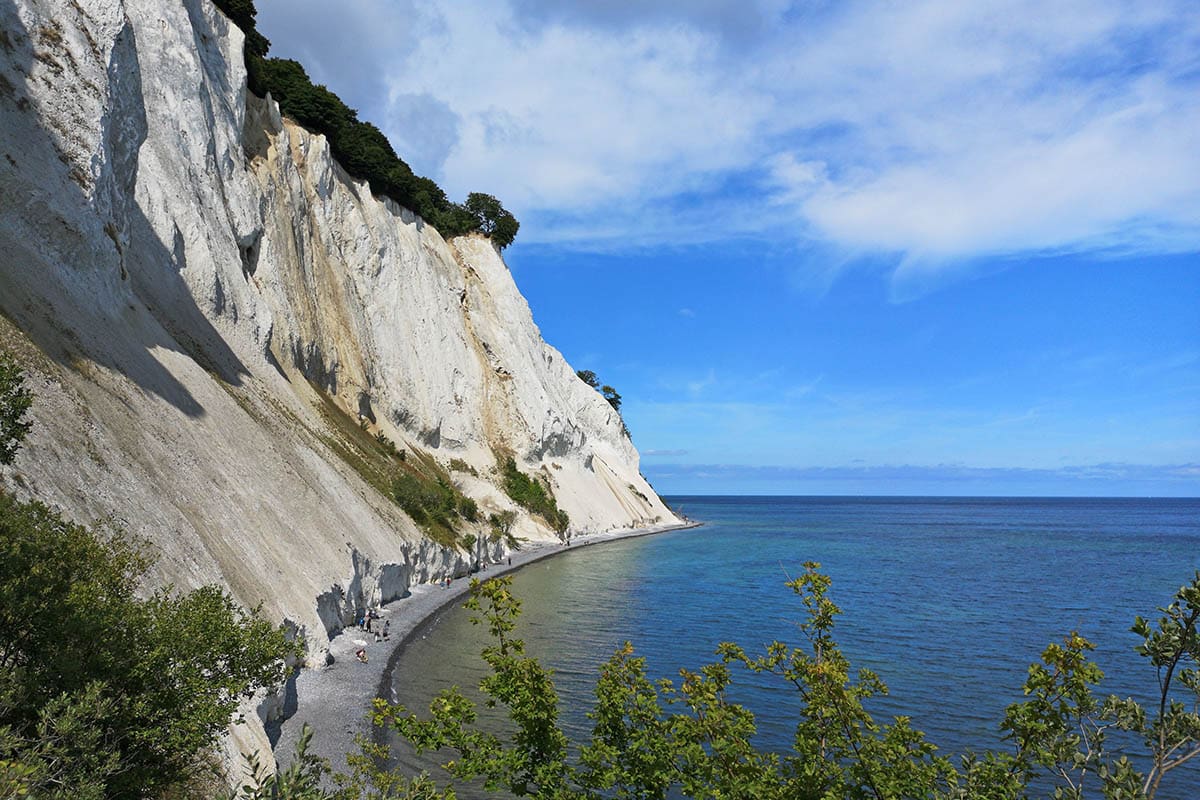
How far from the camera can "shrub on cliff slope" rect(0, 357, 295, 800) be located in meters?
8.02

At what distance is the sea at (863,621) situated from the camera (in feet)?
83.3

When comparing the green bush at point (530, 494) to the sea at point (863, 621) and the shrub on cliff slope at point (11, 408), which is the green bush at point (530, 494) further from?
the shrub on cliff slope at point (11, 408)

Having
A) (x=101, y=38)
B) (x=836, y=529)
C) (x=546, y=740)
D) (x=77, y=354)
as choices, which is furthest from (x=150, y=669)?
(x=836, y=529)

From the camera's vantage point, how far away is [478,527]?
55219 millimetres

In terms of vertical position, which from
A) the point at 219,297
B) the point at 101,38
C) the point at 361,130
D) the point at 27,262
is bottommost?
the point at 27,262

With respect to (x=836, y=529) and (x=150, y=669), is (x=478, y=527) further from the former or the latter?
(x=836, y=529)

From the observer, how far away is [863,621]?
40594 millimetres

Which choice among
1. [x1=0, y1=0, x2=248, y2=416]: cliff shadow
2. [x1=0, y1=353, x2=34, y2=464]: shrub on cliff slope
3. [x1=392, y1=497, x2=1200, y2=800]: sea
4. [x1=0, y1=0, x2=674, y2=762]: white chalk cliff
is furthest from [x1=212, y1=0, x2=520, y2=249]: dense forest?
[x1=0, y1=353, x2=34, y2=464]: shrub on cliff slope

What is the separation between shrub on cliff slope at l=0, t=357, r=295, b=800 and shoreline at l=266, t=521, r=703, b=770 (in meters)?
3.78

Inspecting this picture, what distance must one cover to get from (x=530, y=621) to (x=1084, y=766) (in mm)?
33827

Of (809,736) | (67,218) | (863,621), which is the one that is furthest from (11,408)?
(863,621)

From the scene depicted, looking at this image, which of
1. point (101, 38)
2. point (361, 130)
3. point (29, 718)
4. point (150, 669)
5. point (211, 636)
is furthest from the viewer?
point (361, 130)

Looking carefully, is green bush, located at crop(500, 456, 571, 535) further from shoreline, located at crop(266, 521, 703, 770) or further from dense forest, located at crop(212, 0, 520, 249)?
shoreline, located at crop(266, 521, 703, 770)

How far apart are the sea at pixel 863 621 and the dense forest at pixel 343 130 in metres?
37.8
